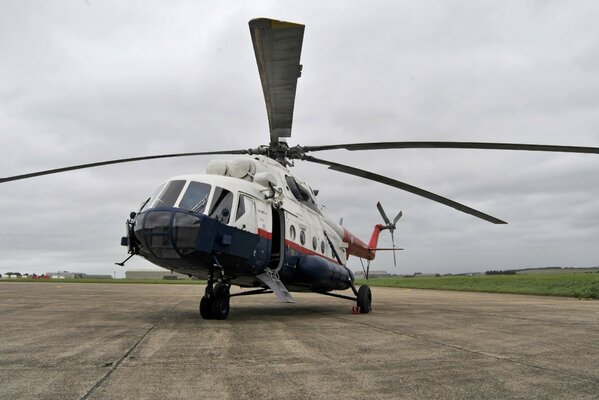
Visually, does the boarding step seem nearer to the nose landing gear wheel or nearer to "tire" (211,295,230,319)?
"tire" (211,295,230,319)

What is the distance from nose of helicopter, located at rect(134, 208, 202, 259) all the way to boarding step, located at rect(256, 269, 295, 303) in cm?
271

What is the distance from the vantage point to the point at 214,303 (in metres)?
10.4

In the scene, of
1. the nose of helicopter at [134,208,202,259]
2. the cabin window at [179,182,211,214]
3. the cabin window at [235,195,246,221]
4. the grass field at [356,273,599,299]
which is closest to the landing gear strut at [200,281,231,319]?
the nose of helicopter at [134,208,202,259]

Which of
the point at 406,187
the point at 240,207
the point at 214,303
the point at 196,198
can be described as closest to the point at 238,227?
the point at 240,207

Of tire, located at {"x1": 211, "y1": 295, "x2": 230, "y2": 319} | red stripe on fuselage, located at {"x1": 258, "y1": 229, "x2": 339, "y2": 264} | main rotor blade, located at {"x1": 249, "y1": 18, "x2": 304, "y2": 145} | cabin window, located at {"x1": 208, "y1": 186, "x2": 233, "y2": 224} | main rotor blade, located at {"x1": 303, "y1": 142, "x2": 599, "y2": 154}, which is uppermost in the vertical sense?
main rotor blade, located at {"x1": 249, "y1": 18, "x2": 304, "y2": 145}

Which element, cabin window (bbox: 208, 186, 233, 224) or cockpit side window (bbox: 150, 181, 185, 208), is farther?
cabin window (bbox: 208, 186, 233, 224)

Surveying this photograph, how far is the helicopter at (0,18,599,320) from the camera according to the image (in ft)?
27.7

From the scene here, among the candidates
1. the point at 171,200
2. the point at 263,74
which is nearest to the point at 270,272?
the point at 171,200

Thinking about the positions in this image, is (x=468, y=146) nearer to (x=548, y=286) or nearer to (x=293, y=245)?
(x=293, y=245)

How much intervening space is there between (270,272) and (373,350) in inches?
221

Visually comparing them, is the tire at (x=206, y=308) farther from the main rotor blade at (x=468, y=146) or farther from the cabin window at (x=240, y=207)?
the main rotor blade at (x=468, y=146)

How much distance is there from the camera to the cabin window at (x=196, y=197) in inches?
379

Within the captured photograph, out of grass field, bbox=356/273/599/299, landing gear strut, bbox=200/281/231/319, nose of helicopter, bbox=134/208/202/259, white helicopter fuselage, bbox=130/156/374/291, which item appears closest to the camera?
nose of helicopter, bbox=134/208/202/259

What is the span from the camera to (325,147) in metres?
12.1
